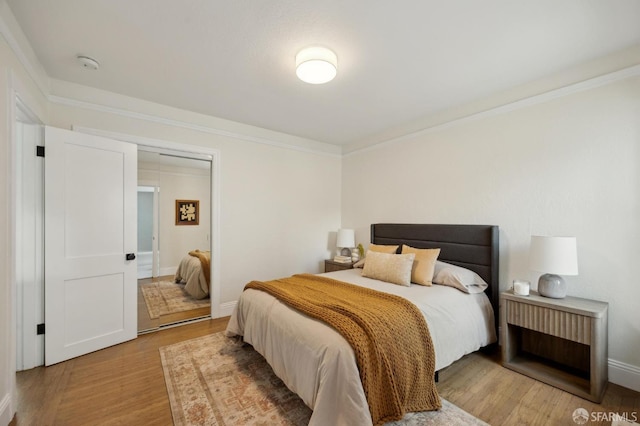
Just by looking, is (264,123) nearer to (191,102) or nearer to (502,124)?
(191,102)

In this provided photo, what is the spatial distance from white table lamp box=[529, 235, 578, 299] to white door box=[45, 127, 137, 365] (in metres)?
3.97

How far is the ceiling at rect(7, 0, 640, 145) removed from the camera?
69.2 inches

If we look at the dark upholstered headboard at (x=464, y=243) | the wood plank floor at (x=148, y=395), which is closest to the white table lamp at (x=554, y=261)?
the dark upholstered headboard at (x=464, y=243)

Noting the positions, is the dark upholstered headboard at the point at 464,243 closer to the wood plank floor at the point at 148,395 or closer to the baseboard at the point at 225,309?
the wood plank floor at the point at 148,395

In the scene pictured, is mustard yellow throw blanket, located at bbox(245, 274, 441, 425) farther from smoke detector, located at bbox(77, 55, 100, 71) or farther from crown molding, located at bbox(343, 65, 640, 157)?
smoke detector, located at bbox(77, 55, 100, 71)

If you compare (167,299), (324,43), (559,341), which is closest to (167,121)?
(324,43)

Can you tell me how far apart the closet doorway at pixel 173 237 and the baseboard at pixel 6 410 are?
1.71m

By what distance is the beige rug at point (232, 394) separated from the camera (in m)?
1.77

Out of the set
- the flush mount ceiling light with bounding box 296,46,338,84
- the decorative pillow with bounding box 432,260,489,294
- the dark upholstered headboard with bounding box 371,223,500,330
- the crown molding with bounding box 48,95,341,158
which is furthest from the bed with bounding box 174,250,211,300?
the decorative pillow with bounding box 432,260,489,294

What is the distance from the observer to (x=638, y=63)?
6.91ft

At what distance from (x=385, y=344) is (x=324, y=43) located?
222 centimetres

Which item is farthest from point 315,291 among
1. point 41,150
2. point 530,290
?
point 41,150

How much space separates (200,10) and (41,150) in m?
2.04

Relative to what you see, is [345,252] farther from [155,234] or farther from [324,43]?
[324,43]
